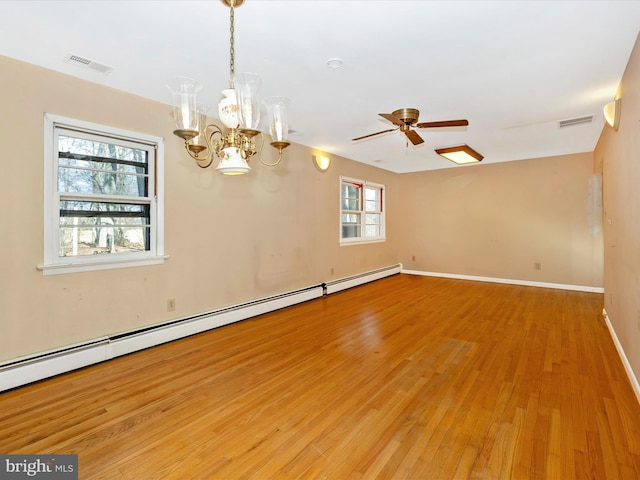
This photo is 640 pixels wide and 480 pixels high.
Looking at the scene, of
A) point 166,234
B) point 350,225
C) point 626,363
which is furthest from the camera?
point 350,225

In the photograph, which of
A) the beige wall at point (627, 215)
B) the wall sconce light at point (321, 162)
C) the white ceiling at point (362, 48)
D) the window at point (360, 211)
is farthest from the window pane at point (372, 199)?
the beige wall at point (627, 215)

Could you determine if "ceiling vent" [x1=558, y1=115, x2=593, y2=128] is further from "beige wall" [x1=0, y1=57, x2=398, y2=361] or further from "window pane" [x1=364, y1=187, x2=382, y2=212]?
"window pane" [x1=364, y1=187, x2=382, y2=212]

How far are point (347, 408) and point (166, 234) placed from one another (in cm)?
254

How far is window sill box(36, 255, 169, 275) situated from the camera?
106 inches

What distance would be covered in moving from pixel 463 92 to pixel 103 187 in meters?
3.61

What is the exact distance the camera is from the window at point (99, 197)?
8.93 ft

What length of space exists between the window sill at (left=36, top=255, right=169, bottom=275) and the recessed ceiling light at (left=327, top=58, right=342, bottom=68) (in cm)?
250

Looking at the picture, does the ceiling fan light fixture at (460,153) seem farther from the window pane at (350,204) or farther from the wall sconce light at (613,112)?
the wall sconce light at (613,112)

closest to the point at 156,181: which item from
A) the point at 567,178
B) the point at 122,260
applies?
the point at 122,260

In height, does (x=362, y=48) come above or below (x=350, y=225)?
above

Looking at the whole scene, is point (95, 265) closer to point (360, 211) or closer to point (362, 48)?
point (362, 48)

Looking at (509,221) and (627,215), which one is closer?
(627,215)

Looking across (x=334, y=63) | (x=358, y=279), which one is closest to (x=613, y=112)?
(x=334, y=63)

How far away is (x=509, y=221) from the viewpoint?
6.55 m
